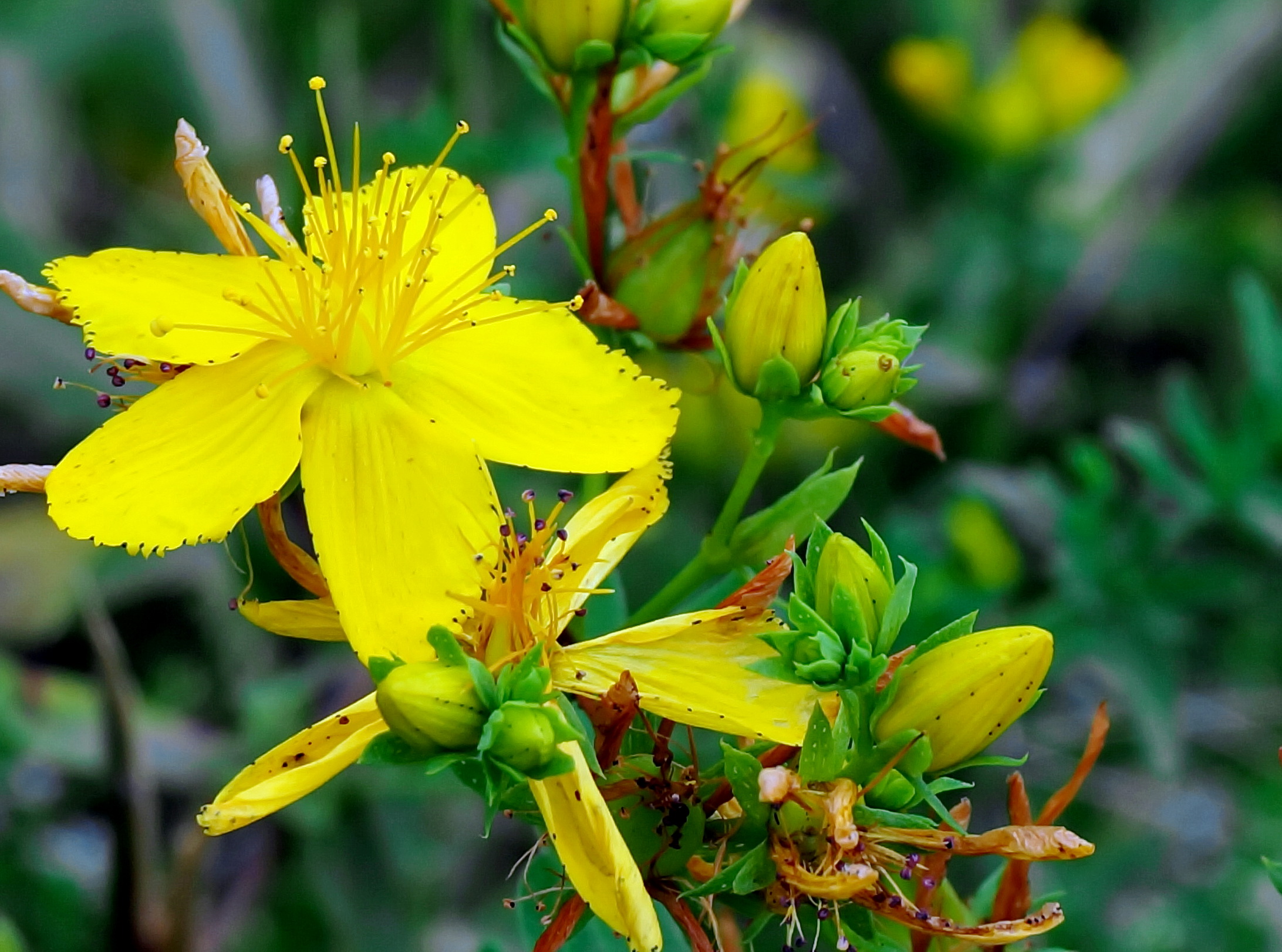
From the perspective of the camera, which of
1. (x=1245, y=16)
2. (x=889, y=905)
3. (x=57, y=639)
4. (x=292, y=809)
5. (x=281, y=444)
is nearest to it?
(x=889, y=905)

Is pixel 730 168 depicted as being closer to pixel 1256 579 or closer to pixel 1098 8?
pixel 1256 579

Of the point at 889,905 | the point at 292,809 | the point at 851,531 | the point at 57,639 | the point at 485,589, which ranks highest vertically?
the point at 485,589

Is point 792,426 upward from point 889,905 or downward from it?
downward

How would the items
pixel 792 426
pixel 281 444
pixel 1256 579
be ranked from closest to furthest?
A: pixel 281 444
pixel 1256 579
pixel 792 426

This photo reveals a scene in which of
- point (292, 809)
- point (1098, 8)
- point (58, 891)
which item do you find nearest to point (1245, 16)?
point (1098, 8)

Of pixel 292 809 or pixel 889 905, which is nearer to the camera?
pixel 889 905

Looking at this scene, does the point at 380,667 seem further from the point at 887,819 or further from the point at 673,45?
the point at 673,45

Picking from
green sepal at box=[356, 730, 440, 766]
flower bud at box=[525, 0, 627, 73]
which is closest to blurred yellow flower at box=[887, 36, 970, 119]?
flower bud at box=[525, 0, 627, 73]

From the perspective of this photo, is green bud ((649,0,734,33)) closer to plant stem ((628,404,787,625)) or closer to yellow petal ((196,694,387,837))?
plant stem ((628,404,787,625))
